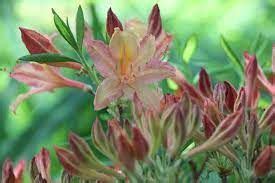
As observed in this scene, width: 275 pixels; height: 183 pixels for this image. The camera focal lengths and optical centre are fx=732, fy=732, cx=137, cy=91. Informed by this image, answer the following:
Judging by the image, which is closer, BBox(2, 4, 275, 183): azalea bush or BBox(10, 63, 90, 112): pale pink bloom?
BBox(2, 4, 275, 183): azalea bush

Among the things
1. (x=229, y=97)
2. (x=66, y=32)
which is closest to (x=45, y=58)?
(x=66, y=32)

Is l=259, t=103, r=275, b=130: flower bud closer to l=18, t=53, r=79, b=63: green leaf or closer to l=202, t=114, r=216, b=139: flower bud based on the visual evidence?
l=202, t=114, r=216, b=139: flower bud

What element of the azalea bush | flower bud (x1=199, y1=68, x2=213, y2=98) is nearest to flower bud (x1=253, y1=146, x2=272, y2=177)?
the azalea bush

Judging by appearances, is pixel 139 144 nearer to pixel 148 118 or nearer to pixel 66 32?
pixel 148 118

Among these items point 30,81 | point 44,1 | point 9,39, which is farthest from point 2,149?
point 30,81

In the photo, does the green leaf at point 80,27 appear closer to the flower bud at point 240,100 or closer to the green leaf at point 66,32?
the green leaf at point 66,32

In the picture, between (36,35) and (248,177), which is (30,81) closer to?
(36,35)
